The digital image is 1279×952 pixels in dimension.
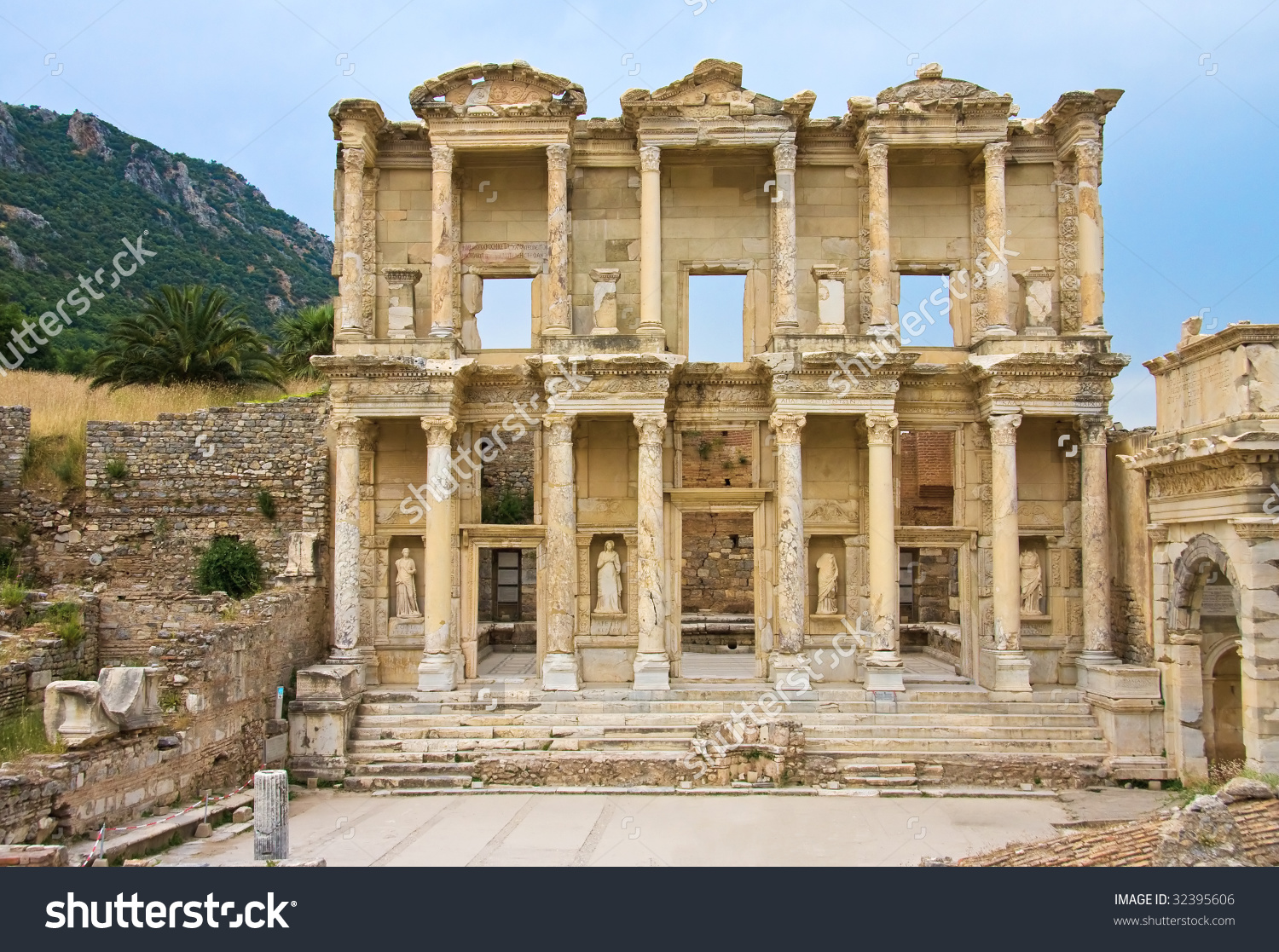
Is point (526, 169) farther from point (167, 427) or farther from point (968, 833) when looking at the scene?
point (968, 833)

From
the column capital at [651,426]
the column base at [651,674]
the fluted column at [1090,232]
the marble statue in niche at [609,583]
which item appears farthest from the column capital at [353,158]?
the fluted column at [1090,232]

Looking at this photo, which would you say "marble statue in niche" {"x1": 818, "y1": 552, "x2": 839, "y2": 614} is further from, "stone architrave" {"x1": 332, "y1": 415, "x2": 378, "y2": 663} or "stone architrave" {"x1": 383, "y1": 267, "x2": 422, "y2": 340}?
"stone architrave" {"x1": 383, "y1": 267, "x2": 422, "y2": 340}

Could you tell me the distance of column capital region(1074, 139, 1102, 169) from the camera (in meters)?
18.1

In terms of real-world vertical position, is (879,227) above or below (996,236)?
above

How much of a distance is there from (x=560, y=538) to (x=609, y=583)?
58.3 inches

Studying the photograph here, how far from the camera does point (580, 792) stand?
14930 mm

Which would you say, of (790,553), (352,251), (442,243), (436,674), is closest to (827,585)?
(790,553)

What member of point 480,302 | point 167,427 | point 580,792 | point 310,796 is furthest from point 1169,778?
point 167,427

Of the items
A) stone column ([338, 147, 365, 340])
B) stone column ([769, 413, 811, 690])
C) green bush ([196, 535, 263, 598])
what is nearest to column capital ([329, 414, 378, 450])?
stone column ([338, 147, 365, 340])

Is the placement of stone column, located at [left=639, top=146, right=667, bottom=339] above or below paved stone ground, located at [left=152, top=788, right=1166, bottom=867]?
above

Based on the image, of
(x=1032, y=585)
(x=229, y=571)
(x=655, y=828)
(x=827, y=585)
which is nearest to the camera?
(x=655, y=828)

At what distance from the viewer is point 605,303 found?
59.7ft

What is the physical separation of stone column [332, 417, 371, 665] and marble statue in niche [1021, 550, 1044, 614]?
464 inches

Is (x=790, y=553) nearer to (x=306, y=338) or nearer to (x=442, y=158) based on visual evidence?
(x=442, y=158)
